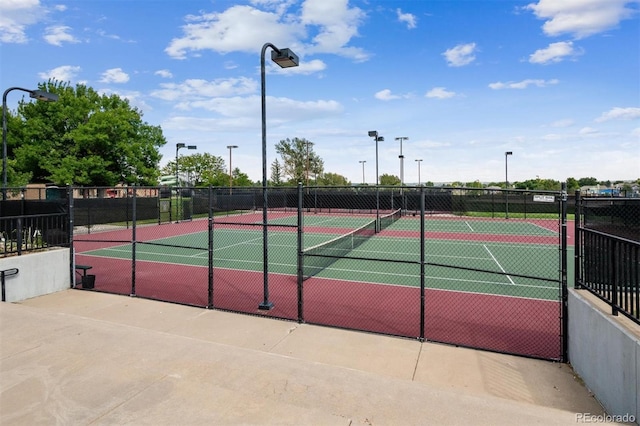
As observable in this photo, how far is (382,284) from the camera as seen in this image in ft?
36.1

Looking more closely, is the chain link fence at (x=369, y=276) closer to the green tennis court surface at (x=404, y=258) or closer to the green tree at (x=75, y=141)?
the green tennis court surface at (x=404, y=258)

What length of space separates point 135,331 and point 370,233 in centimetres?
1778

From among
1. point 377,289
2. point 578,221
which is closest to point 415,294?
point 377,289

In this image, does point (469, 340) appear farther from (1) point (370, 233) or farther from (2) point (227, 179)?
(2) point (227, 179)

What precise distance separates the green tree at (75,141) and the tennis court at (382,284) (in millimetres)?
18632

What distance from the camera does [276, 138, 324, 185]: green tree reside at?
80.3 metres

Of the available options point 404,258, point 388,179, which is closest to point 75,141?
point 404,258

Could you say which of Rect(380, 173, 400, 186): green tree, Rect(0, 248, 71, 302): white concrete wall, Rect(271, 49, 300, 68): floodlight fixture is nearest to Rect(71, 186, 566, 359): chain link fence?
Rect(0, 248, 71, 302): white concrete wall

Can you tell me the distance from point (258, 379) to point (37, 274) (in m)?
7.28

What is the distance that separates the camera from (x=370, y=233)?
75.4ft

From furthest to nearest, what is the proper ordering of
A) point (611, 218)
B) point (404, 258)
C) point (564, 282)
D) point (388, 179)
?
point (388, 179)
point (404, 258)
point (611, 218)
point (564, 282)

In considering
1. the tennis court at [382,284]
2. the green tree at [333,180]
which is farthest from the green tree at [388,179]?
the tennis court at [382,284]

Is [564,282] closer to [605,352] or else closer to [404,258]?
[605,352]

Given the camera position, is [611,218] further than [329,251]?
No
